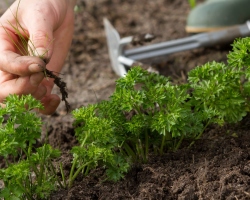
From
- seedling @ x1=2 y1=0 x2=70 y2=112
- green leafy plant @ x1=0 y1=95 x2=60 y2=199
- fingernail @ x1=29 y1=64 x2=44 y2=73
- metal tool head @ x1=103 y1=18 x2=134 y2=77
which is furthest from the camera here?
metal tool head @ x1=103 y1=18 x2=134 y2=77

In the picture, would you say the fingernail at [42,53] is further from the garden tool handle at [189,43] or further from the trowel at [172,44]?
the garden tool handle at [189,43]

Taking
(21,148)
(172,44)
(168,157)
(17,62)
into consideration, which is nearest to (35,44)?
(17,62)

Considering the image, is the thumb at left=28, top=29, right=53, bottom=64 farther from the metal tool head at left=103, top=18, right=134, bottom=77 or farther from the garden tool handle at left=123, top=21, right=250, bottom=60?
the garden tool handle at left=123, top=21, right=250, bottom=60

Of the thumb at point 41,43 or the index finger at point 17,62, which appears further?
the thumb at point 41,43

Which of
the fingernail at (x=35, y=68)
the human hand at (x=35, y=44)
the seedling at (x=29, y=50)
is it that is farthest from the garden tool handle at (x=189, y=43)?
the fingernail at (x=35, y=68)

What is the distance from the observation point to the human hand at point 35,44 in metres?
2.36

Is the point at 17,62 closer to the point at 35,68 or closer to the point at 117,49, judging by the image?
the point at 35,68

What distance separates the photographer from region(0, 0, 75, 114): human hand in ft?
7.75

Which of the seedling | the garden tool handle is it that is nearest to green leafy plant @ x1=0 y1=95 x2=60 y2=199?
the seedling

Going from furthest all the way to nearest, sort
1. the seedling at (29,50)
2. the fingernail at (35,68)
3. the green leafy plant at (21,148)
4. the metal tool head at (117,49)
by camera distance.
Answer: the metal tool head at (117,49), the seedling at (29,50), the fingernail at (35,68), the green leafy plant at (21,148)

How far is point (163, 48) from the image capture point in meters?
3.92

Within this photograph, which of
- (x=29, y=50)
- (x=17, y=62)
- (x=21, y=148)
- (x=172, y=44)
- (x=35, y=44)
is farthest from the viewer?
(x=172, y=44)

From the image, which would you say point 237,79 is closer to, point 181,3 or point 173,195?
point 173,195

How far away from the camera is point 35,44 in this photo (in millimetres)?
2447
